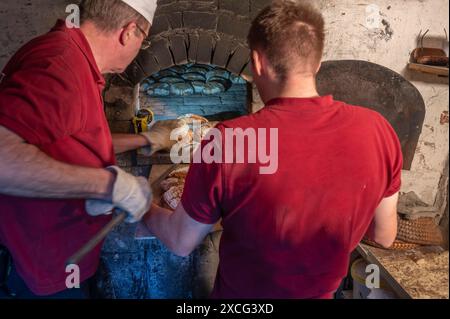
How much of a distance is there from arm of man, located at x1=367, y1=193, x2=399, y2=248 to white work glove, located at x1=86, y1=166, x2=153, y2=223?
2.89ft

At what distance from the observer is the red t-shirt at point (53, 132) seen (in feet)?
3.50

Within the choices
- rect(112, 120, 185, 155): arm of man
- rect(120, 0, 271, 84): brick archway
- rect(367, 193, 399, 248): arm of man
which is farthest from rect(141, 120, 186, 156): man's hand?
rect(367, 193, 399, 248): arm of man

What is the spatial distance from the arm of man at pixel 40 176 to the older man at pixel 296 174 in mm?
315

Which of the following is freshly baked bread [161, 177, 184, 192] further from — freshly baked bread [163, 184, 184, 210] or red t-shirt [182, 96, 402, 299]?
red t-shirt [182, 96, 402, 299]

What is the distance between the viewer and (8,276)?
153cm

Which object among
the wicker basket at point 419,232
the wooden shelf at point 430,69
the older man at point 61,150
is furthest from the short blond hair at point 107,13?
the wicker basket at point 419,232

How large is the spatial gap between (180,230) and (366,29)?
1.76 meters

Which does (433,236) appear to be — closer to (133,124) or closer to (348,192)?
(348,192)

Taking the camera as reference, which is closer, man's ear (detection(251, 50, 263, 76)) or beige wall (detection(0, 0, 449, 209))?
man's ear (detection(251, 50, 263, 76))

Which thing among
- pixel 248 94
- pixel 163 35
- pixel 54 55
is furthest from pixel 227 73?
pixel 54 55

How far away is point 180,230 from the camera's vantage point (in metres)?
1.20

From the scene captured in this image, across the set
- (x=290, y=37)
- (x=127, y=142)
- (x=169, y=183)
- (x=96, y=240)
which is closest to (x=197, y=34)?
(x=127, y=142)

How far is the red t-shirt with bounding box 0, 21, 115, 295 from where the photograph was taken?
107 cm

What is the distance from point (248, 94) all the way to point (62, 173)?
1479mm
